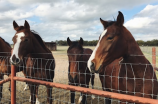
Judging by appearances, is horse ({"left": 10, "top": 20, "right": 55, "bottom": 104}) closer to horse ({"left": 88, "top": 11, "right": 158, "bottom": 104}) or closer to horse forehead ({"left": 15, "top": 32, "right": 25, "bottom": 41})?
horse forehead ({"left": 15, "top": 32, "right": 25, "bottom": 41})

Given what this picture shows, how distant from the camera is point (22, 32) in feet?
10.6

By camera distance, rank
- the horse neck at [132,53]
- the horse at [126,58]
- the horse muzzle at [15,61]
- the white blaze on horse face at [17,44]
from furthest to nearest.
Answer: the white blaze on horse face at [17,44], the horse muzzle at [15,61], the horse neck at [132,53], the horse at [126,58]

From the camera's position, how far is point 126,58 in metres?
2.20

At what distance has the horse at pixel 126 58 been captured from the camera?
6.61 ft

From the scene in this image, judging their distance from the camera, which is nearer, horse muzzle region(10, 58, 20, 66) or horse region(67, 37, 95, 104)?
horse muzzle region(10, 58, 20, 66)

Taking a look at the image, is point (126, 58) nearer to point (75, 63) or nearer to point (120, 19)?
point (120, 19)

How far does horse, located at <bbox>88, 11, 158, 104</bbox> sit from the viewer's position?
2.01 metres

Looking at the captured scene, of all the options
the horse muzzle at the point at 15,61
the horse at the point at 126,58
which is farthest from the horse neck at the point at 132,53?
the horse muzzle at the point at 15,61

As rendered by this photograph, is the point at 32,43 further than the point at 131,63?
Yes

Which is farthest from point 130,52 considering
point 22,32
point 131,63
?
point 22,32

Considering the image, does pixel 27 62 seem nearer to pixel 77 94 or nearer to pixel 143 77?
pixel 77 94

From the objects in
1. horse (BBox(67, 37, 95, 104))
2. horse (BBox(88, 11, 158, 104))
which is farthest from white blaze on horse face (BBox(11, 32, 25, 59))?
horse (BBox(88, 11, 158, 104))

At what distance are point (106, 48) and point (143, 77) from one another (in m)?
0.74

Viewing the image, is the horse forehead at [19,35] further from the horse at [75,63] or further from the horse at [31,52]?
the horse at [75,63]
